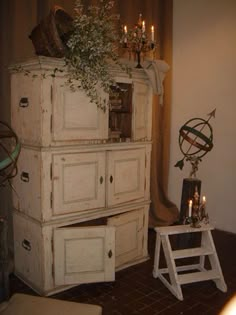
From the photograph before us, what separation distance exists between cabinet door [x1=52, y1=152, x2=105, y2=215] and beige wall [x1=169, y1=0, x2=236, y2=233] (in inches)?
72.2

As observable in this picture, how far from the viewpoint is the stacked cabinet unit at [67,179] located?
2330 millimetres

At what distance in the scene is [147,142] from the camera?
299 centimetres

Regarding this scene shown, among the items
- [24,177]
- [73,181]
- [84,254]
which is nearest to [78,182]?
[73,181]

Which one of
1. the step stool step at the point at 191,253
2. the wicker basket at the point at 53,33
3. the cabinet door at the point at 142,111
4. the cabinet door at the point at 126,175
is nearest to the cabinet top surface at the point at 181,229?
the step stool step at the point at 191,253

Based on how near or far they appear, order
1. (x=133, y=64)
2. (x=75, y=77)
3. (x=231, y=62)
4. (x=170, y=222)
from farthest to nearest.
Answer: (x=170, y=222)
(x=231, y=62)
(x=133, y=64)
(x=75, y=77)

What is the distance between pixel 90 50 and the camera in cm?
227

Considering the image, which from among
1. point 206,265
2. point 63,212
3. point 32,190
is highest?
point 32,190

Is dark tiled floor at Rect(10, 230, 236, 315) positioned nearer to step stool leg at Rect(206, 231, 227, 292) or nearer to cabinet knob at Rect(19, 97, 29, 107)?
step stool leg at Rect(206, 231, 227, 292)

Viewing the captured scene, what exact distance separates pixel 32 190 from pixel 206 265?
5.68 feet

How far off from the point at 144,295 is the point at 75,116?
1.45 meters

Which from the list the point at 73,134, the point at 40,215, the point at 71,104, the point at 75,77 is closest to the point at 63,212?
the point at 40,215

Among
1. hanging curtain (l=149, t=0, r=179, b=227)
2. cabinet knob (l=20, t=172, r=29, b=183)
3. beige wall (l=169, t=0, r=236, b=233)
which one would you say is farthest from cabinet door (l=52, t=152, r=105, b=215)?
beige wall (l=169, t=0, r=236, b=233)

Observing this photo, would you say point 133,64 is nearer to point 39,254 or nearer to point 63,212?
point 63,212

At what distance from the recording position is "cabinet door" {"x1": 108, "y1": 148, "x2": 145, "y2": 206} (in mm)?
2719
